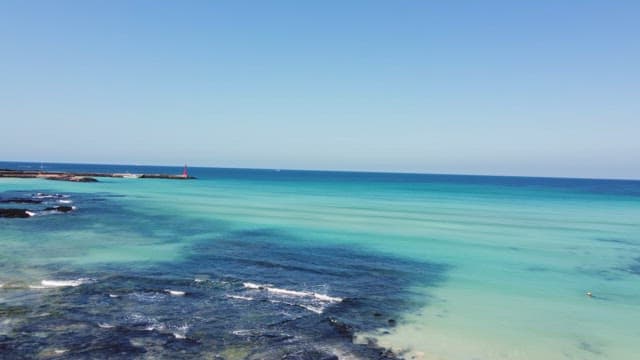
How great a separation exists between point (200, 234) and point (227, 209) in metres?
19.3

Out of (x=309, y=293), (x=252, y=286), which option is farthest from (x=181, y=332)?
(x=309, y=293)

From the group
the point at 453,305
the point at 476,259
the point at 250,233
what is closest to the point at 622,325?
the point at 453,305

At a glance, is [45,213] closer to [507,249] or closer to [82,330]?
[82,330]

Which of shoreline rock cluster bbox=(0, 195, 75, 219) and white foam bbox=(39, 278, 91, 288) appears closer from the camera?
white foam bbox=(39, 278, 91, 288)

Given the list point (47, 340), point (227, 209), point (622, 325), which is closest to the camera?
point (47, 340)

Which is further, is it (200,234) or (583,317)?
(200,234)

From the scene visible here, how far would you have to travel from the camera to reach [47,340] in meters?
11.6

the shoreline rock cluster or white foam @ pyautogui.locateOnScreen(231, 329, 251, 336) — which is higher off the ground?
the shoreline rock cluster

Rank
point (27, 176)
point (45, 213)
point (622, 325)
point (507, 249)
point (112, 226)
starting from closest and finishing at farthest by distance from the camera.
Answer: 1. point (622, 325)
2. point (507, 249)
3. point (112, 226)
4. point (45, 213)
5. point (27, 176)

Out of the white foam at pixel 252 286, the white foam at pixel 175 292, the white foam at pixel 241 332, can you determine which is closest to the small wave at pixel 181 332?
the white foam at pixel 241 332

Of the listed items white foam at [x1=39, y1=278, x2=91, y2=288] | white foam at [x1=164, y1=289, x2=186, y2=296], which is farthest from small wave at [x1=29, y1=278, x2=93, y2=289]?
white foam at [x1=164, y1=289, x2=186, y2=296]

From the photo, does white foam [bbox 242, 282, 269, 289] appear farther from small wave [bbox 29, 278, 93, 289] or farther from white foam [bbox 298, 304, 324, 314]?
small wave [bbox 29, 278, 93, 289]

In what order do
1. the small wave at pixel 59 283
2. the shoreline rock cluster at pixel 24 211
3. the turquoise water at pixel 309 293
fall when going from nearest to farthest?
1. the turquoise water at pixel 309 293
2. the small wave at pixel 59 283
3. the shoreline rock cluster at pixel 24 211

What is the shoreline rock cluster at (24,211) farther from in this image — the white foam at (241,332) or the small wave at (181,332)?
the white foam at (241,332)
